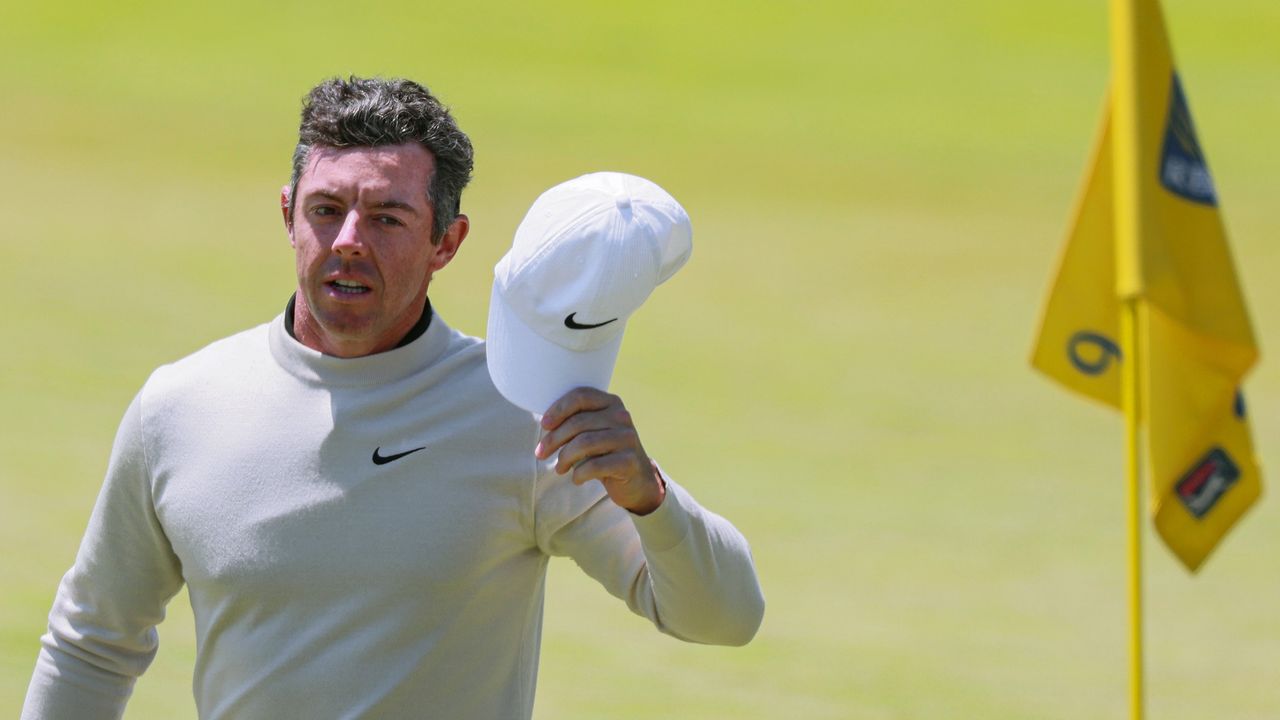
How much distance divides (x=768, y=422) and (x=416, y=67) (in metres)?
10.1

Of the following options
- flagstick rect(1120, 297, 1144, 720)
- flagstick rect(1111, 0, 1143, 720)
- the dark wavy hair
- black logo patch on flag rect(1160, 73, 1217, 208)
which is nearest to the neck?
the dark wavy hair

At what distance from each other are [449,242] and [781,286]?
11822 mm

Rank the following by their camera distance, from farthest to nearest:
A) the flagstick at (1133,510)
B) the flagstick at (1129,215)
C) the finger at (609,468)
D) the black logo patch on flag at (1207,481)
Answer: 1. the black logo patch on flag at (1207,481)
2. the flagstick at (1129,215)
3. the flagstick at (1133,510)
4. the finger at (609,468)

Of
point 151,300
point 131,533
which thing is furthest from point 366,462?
point 151,300

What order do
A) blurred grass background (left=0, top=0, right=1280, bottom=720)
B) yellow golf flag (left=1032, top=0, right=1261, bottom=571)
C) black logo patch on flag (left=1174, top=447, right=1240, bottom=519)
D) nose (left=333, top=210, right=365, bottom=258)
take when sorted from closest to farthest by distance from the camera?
nose (left=333, top=210, right=365, bottom=258), yellow golf flag (left=1032, top=0, right=1261, bottom=571), black logo patch on flag (left=1174, top=447, right=1240, bottom=519), blurred grass background (left=0, top=0, right=1280, bottom=720)

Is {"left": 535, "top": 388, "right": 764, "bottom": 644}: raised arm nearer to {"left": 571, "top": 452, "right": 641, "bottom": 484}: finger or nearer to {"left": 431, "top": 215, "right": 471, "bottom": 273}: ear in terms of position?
{"left": 571, "top": 452, "right": 641, "bottom": 484}: finger

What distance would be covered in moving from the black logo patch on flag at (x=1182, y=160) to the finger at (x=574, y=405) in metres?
2.09

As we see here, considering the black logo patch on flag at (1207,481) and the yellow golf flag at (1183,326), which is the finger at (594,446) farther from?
the black logo patch on flag at (1207,481)

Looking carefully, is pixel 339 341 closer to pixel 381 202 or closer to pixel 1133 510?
pixel 381 202

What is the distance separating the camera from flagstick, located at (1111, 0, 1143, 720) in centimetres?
385

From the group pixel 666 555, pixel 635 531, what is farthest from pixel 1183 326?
pixel 666 555

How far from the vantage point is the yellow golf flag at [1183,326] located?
13.1ft

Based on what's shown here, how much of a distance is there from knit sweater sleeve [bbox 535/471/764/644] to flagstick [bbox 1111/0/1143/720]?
1595mm

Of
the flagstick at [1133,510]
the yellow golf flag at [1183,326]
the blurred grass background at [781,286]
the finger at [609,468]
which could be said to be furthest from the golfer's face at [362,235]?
the blurred grass background at [781,286]
